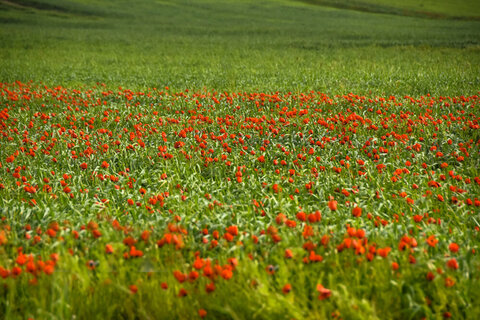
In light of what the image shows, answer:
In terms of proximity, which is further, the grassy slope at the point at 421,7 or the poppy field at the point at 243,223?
the grassy slope at the point at 421,7

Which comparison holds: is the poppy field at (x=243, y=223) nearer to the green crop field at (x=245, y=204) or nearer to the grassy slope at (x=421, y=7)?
the green crop field at (x=245, y=204)

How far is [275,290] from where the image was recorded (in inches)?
103

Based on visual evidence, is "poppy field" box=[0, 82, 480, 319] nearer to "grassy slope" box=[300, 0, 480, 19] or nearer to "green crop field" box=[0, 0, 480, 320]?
"green crop field" box=[0, 0, 480, 320]

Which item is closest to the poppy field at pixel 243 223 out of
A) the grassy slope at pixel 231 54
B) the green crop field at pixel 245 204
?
the green crop field at pixel 245 204

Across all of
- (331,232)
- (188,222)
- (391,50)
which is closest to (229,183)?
(188,222)

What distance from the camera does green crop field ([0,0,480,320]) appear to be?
248 cm

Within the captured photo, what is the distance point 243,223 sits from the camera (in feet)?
12.2

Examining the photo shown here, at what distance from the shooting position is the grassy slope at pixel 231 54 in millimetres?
13859

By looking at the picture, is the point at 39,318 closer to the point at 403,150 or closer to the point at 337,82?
the point at 403,150

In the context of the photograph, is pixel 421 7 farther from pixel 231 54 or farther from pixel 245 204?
pixel 245 204

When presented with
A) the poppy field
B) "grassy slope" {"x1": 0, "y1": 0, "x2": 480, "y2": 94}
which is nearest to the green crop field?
the poppy field

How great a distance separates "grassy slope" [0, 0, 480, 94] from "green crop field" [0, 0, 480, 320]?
38 cm

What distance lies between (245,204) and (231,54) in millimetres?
21643

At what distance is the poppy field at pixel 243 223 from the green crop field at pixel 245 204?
0.07 ft
